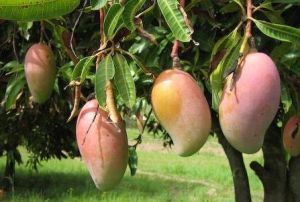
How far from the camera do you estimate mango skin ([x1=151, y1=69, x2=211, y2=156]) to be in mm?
598

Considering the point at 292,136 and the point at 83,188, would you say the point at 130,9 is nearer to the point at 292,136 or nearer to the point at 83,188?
the point at 292,136

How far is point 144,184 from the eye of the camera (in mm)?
8148

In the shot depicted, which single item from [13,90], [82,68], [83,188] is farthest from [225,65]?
[83,188]

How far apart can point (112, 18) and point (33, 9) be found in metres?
0.09

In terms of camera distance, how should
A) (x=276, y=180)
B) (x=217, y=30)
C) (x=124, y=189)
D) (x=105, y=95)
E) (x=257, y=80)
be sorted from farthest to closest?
(x=124, y=189), (x=276, y=180), (x=217, y=30), (x=105, y=95), (x=257, y=80)

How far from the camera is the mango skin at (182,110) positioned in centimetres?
60

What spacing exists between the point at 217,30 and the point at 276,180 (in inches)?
62.8

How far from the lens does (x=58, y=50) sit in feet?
5.51

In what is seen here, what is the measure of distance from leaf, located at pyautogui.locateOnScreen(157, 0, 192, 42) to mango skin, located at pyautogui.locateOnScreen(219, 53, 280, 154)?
79mm

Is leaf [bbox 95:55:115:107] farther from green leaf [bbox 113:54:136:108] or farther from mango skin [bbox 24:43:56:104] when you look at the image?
mango skin [bbox 24:43:56:104]

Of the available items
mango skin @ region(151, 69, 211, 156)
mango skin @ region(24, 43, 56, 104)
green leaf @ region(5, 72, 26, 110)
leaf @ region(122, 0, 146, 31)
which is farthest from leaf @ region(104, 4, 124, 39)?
green leaf @ region(5, 72, 26, 110)

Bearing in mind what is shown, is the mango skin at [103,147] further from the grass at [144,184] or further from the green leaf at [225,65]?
the grass at [144,184]

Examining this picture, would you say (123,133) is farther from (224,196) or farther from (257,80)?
(224,196)

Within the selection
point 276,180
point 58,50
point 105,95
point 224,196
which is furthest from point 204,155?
point 105,95
